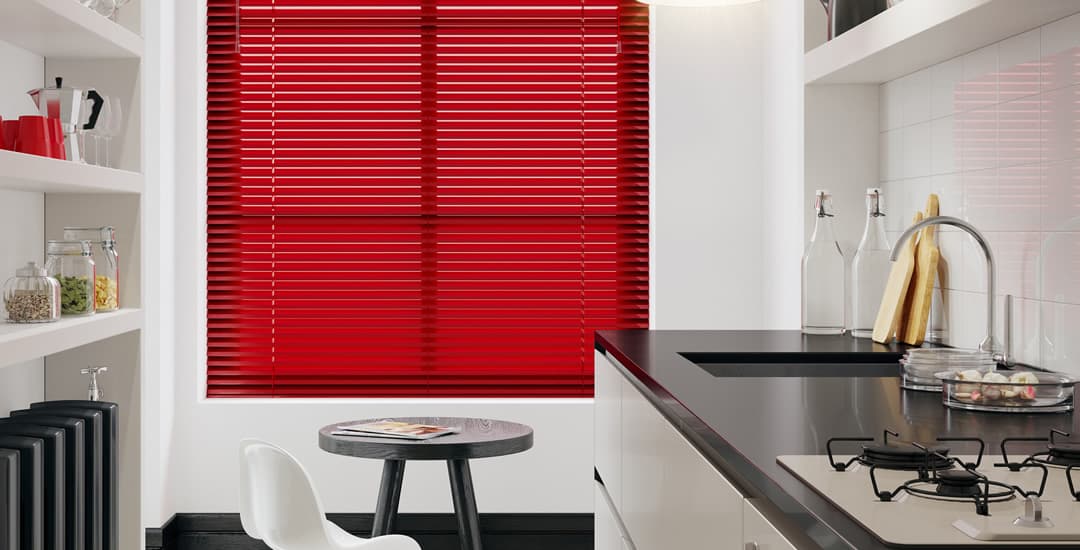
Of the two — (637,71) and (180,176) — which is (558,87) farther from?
(180,176)

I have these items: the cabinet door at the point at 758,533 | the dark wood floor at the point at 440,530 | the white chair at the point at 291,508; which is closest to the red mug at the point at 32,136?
the white chair at the point at 291,508

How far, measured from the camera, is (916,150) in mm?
2777

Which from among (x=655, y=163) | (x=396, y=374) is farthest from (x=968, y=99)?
(x=396, y=374)

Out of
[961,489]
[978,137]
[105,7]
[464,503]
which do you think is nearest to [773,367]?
[978,137]

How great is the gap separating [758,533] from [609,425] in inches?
59.8

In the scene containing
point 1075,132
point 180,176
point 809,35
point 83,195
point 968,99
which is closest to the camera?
point 1075,132

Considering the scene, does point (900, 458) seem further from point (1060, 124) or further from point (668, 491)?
point (1060, 124)

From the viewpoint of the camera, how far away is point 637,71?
4.23 meters

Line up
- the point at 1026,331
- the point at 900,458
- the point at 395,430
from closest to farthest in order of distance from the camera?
→ 1. the point at 900,458
2. the point at 1026,331
3. the point at 395,430

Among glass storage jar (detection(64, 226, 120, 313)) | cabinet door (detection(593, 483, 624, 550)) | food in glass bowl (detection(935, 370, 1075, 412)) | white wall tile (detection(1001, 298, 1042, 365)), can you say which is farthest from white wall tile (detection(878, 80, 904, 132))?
glass storage jar (detection(64, 226, 120, 313))

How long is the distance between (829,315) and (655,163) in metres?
1.43

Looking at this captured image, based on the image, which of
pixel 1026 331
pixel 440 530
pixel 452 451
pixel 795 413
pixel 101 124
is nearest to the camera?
pixel 795 413

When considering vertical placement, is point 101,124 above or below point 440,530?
above

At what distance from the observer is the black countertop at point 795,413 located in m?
1.03
